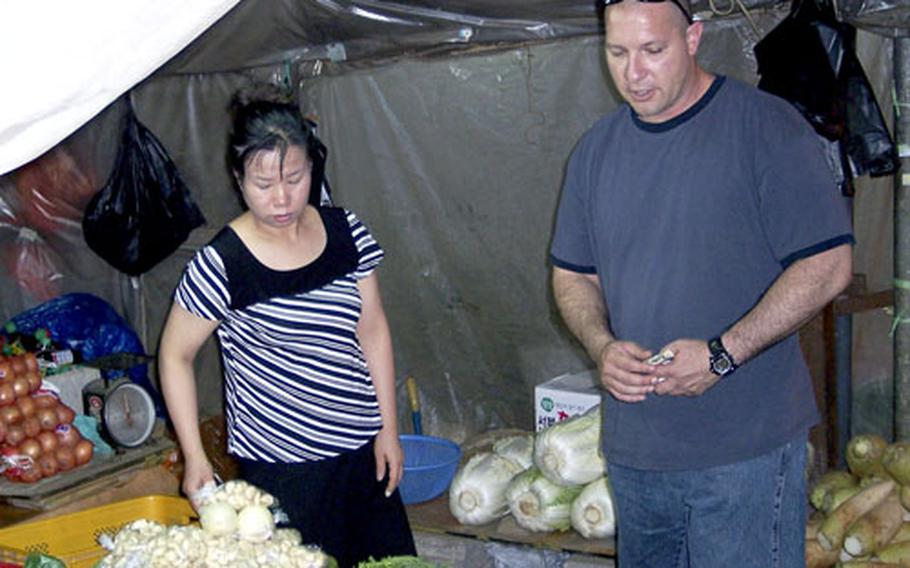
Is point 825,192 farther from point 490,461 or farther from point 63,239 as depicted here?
point 63,239

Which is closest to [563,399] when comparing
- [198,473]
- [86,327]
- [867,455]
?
[867,455]

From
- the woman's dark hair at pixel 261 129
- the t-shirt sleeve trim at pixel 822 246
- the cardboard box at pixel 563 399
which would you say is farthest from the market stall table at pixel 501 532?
the woman's dark hair at pixel 261 129

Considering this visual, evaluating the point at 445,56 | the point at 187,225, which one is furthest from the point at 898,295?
the point at 187,225

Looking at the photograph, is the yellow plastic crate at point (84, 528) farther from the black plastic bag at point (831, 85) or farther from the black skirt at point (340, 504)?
the black plastic bag at point (831, 85)

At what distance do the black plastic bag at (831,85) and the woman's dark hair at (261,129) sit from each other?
2.03 m

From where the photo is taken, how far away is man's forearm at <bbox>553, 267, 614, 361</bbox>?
270cm

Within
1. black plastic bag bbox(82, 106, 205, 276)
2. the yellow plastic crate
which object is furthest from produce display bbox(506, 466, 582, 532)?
black plastic bag bbox(82, 106, 205, 276)

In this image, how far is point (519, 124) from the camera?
520 cm

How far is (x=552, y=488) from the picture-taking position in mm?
3979

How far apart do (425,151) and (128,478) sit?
2.22 meters

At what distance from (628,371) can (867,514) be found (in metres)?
1.53

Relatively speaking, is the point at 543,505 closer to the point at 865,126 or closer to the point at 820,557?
the point at 820,557

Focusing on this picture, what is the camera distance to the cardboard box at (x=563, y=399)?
434cm

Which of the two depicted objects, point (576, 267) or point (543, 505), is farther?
point (543, 505)
